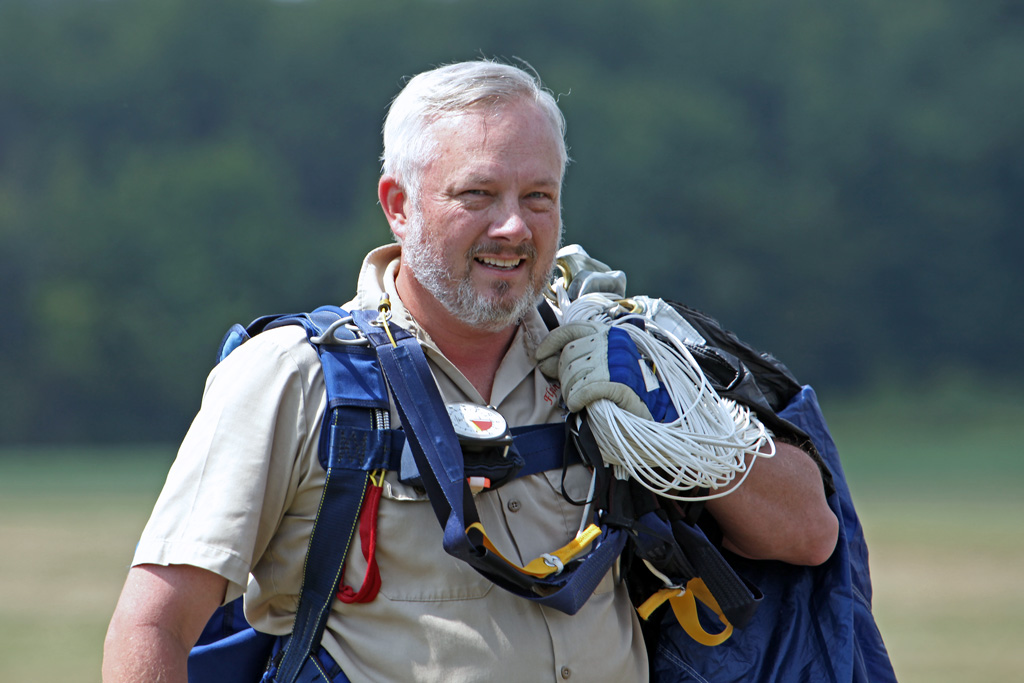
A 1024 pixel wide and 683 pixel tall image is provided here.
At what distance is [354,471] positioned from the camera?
2.06 metres

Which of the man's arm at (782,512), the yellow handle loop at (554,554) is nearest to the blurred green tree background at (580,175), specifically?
the man's arm at (782,512)

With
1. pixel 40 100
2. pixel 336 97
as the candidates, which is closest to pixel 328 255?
pixel 336 97

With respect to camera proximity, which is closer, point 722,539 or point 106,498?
point 722,539

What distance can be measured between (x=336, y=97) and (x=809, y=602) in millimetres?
31576

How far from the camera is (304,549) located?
2.08 m

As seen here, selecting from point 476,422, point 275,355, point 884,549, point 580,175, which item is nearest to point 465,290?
point 476,422

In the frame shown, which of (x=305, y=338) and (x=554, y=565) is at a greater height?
(x=305, y=338)

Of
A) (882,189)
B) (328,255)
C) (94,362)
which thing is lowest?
(94,362)

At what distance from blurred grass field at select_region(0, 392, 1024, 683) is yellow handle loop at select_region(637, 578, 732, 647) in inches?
192

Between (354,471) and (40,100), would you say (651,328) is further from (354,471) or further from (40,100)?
(40,100)

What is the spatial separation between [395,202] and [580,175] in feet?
93.3

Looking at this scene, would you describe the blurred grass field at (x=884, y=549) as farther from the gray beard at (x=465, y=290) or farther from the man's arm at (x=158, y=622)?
the man's arm at (x=158, y=622)

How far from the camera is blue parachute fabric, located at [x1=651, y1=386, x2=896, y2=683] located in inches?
94.7

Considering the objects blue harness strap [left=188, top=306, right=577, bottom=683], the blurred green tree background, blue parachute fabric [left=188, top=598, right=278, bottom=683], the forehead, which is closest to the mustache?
the forehead
